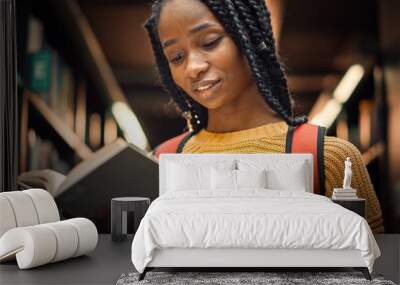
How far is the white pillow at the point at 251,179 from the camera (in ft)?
18.0

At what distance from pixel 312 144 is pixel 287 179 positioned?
65 centimetres

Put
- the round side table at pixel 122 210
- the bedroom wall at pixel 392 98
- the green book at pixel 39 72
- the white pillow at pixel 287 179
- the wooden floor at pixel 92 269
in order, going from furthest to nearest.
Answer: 1. the green book at pixel 39 72
2. the bedroom wall at pixel 392 98
3. the round side table at pixel 122 210
4. the white pillow at pixel 287 179
5. the wooden floor at pixel 92 269

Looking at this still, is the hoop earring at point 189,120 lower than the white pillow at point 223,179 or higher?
higher

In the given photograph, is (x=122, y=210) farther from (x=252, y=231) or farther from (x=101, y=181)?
(x=252, y=231)

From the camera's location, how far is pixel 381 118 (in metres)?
6.14

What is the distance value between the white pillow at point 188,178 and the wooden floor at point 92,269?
78 centimetres

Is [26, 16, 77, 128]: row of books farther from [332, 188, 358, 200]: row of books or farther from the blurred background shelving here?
[332, 188, 358, 200]: row of books

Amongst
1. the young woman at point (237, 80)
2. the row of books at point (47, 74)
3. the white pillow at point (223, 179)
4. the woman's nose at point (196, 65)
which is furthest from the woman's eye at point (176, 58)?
the white pillow at point (223, 179)

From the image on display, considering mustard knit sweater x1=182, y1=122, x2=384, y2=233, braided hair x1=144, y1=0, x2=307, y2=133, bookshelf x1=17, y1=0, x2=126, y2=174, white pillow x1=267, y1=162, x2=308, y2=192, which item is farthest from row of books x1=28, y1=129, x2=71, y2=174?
white pillow x1=267, y1=162, x2=308, y2=192

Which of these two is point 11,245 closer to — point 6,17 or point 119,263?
point 119,263

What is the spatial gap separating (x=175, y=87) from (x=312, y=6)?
1.69 metres

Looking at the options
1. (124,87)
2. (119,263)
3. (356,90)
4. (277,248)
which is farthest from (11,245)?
(356,90)

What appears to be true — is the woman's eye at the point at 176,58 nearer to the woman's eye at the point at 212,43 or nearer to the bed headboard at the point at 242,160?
the woman's eye at the point at 212,43

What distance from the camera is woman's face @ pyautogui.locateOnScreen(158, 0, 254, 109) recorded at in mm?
5988
